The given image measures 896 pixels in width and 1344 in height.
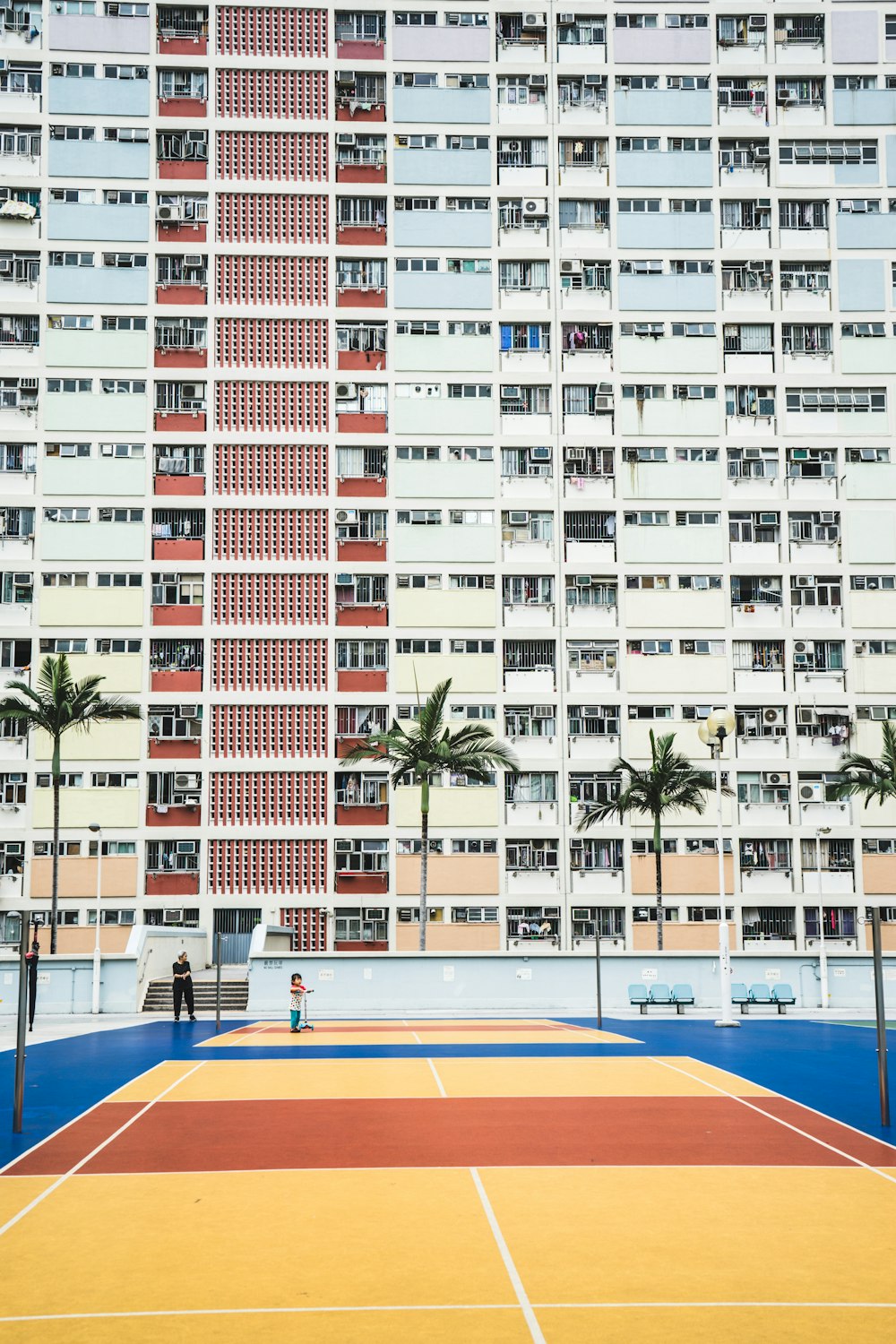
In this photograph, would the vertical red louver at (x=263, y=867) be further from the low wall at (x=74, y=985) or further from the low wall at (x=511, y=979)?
the low wall at (x=511, y=979)

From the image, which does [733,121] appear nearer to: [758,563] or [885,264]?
[885,264]

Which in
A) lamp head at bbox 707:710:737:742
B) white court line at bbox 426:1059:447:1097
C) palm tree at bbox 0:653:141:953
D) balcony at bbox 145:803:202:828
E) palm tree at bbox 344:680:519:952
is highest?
palm tree at bbox 0:653:141:953

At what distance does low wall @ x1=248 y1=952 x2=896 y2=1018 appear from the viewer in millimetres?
40594

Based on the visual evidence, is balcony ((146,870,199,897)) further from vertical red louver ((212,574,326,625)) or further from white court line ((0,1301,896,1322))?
white court line ((0,1301,896,1322))

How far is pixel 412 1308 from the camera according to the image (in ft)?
31.4

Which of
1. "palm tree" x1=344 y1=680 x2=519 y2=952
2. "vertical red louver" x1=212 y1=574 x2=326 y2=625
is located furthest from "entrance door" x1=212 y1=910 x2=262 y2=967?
"vertical red louver" x1=212 y1=574 x2=326 y2=625

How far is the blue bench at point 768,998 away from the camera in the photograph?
127 feet

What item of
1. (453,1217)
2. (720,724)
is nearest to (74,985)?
(720,724)

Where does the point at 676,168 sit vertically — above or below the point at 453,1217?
above

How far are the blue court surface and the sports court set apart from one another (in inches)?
20.8

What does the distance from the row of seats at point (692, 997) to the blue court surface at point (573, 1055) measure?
269cm

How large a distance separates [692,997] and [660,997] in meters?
1.04

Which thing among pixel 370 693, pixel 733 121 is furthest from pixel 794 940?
pixel 733 121

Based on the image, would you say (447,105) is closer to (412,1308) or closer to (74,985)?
(74,985)
